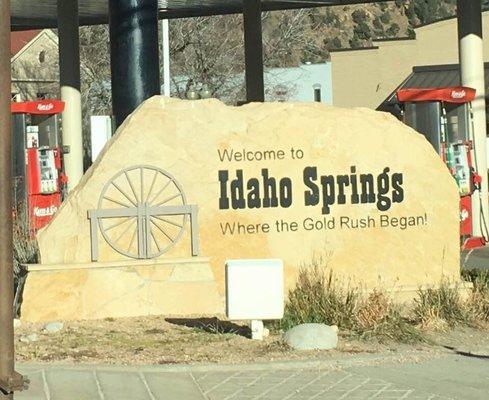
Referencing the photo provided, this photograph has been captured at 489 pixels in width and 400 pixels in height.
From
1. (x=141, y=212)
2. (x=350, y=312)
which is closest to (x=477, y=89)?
(x=141, y=212)

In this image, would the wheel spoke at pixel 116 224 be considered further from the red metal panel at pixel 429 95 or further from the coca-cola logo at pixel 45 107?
the coca-cola logo at pixel 45 107

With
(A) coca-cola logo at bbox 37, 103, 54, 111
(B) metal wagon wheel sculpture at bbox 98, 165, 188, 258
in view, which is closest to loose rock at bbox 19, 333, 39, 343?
(B) metal wagon wheel sculpture at bbox 98, 165, 188, 258

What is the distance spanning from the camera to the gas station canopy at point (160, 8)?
1212 inches

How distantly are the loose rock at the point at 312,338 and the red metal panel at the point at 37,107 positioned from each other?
41.9ft

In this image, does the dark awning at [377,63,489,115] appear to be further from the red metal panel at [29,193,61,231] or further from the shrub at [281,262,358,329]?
the shrub at [281,262,358,329]

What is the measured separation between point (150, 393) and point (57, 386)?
71 cm

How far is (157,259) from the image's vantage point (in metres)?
13.2

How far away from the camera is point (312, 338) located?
35.9 ft

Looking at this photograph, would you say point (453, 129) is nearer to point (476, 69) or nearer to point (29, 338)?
point (476, 69)

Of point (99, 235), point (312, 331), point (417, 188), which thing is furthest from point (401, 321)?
point (99, 235)

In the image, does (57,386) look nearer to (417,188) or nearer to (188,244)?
(188,244)

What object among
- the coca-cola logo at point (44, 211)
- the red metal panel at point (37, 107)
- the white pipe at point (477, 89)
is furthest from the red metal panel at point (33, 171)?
the white pipe at point (477, 89)

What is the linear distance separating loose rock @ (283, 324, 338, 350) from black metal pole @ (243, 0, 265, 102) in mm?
19289

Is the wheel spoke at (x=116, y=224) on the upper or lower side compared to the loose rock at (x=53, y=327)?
Result: upper
